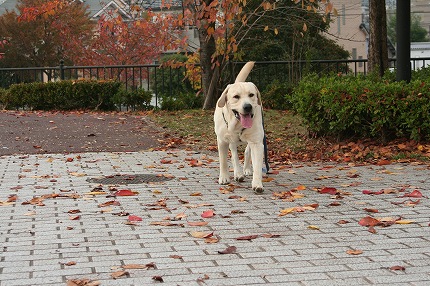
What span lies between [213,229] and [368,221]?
1.22 metres

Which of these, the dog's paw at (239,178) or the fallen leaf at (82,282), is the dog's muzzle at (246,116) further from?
the fallen leaf at (82,282)

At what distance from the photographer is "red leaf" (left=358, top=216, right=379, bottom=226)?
6320 mm

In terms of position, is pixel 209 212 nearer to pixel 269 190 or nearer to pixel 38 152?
pixel 269 190

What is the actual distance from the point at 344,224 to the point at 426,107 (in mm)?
4750

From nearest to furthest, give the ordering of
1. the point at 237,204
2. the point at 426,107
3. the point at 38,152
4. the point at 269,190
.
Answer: the point at 237,204
the point at 269,190
the point at 426,107
the point at 38,152

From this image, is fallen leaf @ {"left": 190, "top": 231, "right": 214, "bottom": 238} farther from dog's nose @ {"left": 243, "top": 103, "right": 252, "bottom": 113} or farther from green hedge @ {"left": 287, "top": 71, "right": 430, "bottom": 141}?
green hedge @ {"left": 287, "top": 71, "right": 430, "bottom": 141}

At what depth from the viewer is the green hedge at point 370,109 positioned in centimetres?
1084

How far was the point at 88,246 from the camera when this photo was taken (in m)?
5.74

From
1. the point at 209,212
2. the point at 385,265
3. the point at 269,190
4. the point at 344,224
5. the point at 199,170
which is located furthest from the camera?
the point at 199,170

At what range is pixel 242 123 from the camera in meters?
7.87

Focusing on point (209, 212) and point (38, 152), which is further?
point (38, 152)

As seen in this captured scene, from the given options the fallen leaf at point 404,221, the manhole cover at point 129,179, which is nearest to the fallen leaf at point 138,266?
the fallen leaf at point 404,221

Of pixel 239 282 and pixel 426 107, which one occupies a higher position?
pixel 426 107

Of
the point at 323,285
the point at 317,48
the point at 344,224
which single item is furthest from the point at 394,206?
the point at 317,48
